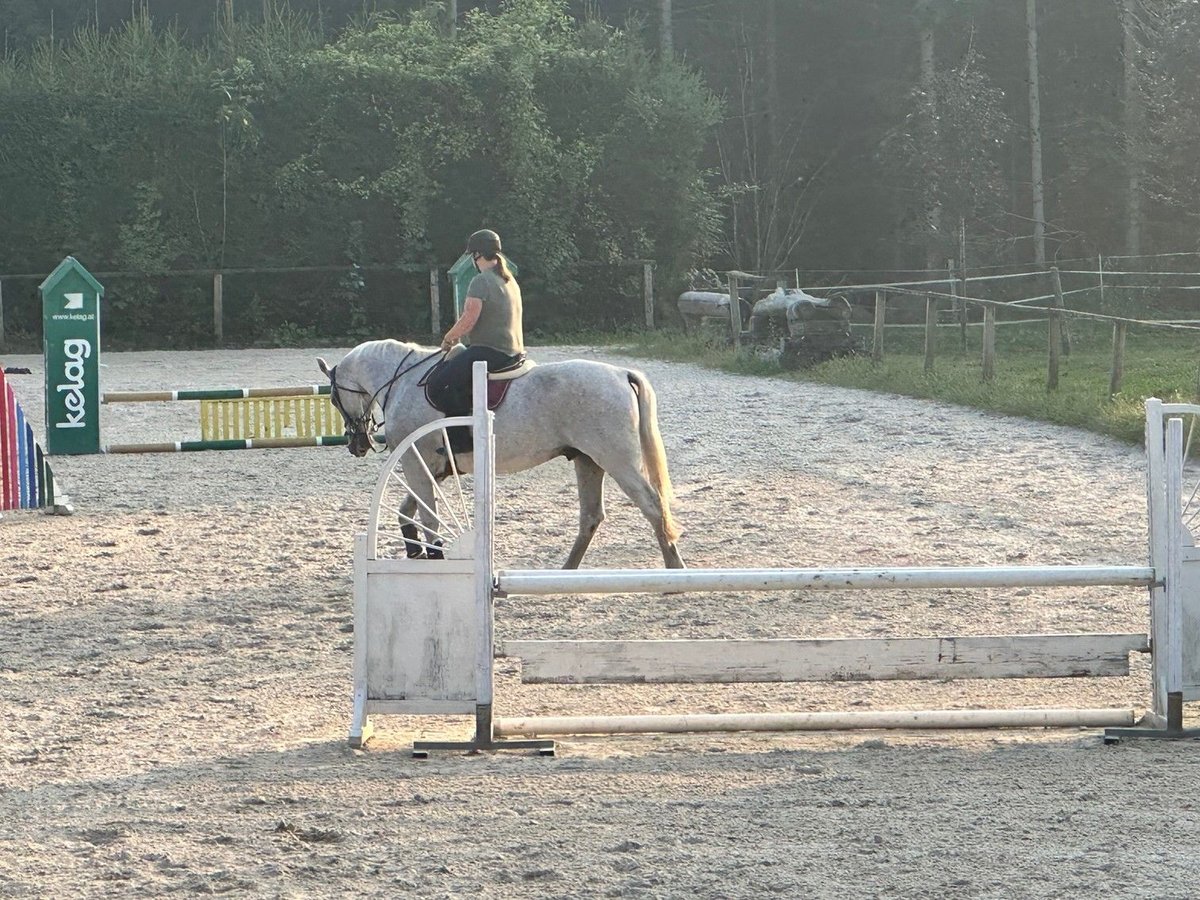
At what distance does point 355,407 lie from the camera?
29.5 feet

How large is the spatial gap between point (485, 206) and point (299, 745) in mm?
25294

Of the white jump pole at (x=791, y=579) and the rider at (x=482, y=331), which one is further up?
the rider at (x=482, y=331)

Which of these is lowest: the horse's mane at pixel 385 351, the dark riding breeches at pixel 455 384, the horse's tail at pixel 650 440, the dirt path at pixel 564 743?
the dirt path at pixel 564 743

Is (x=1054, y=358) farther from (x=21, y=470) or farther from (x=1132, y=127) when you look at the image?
(x=1132, y=127)

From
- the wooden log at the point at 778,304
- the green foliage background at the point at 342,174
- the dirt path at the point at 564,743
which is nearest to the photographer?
the dirt path at the point at 564,743

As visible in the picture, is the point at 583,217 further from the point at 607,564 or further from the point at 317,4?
the point at 607,564

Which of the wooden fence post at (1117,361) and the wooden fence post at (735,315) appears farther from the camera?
the wooden fence post at (735,315)

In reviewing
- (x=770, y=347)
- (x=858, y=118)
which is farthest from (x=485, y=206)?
(x=858, y=118)

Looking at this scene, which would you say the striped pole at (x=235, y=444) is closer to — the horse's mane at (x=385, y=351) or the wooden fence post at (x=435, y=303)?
the horse's mane at (x=385, y=351)

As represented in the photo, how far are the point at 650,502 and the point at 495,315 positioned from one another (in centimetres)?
132

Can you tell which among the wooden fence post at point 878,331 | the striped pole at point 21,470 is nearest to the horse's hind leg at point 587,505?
the striped pole at point 21,470

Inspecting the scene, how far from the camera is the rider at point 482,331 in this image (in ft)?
26.8

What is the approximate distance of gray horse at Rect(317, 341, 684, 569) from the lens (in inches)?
317

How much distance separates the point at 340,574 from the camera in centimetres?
841
